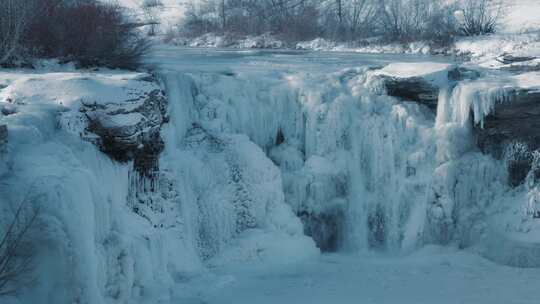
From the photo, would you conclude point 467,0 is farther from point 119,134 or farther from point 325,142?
point 119,134

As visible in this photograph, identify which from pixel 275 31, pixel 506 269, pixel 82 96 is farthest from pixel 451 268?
pixel 275 31

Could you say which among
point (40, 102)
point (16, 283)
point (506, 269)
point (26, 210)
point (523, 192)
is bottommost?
point (506, 269)

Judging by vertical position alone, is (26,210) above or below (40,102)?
below

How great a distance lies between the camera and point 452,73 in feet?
40.9

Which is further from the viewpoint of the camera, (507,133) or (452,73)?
(452,73)

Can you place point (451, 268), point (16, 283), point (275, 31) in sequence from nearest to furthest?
point (16, 283) → point (451, 268) → point (275, 31)

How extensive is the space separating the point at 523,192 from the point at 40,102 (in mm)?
7802

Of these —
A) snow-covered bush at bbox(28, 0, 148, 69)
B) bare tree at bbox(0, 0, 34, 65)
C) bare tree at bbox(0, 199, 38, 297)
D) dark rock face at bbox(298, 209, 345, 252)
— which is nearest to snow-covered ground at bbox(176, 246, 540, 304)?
dark rock face at bbox(298, 209, 345, 252)

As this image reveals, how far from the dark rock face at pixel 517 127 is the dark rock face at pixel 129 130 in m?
5.74

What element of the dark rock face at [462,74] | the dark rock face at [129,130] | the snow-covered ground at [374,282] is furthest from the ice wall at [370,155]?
the dark rock face at [129,130]

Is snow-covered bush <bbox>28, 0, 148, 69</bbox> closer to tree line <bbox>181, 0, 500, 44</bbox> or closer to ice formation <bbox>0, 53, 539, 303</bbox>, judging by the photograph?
ice formation <bbox>0, 53, 539, 303</bbox>

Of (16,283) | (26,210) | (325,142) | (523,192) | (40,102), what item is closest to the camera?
(16,283)

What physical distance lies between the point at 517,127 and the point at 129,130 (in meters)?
6.61

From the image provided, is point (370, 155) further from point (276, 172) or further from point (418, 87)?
point (276, 172)
